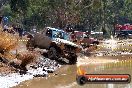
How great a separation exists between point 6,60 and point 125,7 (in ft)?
315

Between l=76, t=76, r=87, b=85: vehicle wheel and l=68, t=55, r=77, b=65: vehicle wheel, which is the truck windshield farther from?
l=76, t=76, r=87, b=85: vehicle wheel

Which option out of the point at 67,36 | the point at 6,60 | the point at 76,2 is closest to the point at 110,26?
the point at 76,2

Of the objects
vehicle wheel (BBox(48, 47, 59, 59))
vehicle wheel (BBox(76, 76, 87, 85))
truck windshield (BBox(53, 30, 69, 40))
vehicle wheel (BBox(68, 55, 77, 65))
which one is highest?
vehicle wheel (BBox(76, 76, 87, 85))

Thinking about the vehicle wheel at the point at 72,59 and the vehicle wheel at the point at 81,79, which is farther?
the vehicle wheel at the point at 72,59

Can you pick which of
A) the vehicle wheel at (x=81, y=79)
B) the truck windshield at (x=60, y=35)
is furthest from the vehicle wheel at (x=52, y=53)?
the vehicle wheel at (x=81, y=79)

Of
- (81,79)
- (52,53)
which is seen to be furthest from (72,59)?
(81,79)

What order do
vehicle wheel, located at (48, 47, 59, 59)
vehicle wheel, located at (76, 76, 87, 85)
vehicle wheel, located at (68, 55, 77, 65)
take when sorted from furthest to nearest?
1. vehicle wheel, located at (68, 55, 77, 65)
2. vehicle wheel, located at (48, 47, 59, 59)
3. vehicle wheel, located at (76, 76, 87, 85)

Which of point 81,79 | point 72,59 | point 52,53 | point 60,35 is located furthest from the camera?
point 72,59

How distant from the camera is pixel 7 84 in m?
14.0

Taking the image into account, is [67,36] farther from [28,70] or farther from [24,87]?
[24,87]

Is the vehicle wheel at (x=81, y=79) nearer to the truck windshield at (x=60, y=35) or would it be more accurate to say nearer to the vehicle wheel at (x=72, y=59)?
the truck windshield at (x=60, y=35)

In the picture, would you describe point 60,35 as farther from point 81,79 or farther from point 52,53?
point 81,79

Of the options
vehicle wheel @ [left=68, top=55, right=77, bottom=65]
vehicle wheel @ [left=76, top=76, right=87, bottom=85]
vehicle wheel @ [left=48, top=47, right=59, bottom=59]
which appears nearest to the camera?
vehicle wheel @ [left=76, top=76, right=87, bottom=85]

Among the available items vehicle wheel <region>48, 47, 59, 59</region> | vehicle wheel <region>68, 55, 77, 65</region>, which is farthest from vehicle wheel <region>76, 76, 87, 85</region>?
vehicle wheel <region>68, 55, 77, 65</region>
